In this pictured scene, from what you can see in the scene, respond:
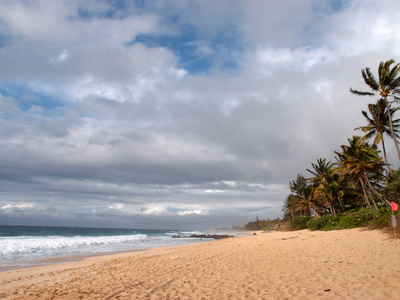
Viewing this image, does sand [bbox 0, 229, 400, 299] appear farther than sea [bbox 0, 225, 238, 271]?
No

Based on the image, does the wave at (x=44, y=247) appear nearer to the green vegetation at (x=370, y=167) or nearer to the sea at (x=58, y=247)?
the sea at (x=58, y=247)

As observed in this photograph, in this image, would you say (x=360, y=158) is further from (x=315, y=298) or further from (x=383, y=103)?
(x=315, y=298)

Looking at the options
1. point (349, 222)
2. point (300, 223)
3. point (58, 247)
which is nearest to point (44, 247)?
point (58, 247)

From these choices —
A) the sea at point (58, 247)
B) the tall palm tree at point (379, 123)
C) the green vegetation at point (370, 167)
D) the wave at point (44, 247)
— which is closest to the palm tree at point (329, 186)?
the green vegetation at point (370, 167)

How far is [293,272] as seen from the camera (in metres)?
8.28

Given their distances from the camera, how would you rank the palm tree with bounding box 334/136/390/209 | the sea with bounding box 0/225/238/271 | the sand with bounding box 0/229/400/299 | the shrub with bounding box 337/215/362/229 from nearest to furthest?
the sand with bounding box 0/229/400/299
the sea with bounding box 0/225/238/271
the shrub with bounding box 337/215/362/229
the palm tree with bounding box 334/136/390/209

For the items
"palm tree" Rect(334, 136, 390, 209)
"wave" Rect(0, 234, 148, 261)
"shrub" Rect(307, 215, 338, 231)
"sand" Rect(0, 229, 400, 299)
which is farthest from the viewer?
"shrub" Rect(307, 215, 338, 231)

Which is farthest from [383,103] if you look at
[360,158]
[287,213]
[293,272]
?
[287,213]

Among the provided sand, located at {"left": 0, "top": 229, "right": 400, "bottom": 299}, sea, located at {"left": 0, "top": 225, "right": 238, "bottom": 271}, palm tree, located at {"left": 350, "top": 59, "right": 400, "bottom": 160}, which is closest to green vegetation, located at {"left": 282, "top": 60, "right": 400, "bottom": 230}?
palm tree, located at {"left": 350, "top": 59, "right": 400, "bottom": 160}

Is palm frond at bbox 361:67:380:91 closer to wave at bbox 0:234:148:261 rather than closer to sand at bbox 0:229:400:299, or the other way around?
sand at bbox 0:229:400:299

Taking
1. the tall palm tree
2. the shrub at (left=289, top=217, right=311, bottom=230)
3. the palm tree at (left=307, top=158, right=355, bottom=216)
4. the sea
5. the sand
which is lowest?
the sea

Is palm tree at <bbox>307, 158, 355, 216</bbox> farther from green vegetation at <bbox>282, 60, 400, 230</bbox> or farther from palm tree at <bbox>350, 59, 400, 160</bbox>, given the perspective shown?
palm tree at <bbox>350, 59, 400, 160</bbox>

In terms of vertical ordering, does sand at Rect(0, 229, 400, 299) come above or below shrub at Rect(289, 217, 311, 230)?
below

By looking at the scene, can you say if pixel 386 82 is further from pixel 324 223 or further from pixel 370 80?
pixel 324 223
